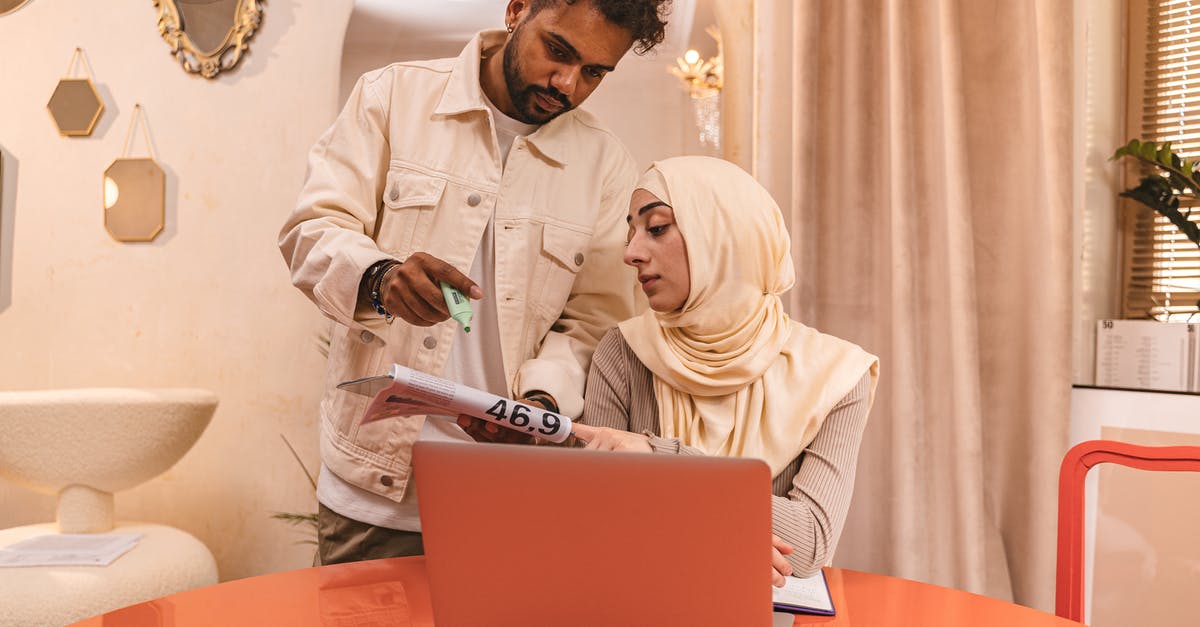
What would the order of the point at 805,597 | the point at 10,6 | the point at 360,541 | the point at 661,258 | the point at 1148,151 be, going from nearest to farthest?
the point at 805,597 → the point at 661,258 → the point at 360,541 → the point at 1148,151 → the point at 10,6

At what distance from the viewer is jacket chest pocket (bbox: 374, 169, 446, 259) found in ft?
5.04

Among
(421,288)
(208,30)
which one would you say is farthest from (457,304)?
(208,30)

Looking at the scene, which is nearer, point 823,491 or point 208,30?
point 823,491

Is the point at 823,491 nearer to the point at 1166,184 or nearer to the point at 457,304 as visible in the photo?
the point at 457,304

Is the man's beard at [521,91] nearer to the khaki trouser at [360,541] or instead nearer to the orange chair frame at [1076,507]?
Result: the khaki trouser at [360,541]

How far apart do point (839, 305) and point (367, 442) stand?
1157 mm

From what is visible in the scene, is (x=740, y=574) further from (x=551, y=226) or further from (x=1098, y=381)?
(x=1098, y=381)

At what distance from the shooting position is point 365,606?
1014 mm

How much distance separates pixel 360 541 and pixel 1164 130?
213cm

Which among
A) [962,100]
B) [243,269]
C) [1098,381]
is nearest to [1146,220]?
[1098,381]

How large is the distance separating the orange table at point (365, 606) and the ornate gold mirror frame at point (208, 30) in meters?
1.92

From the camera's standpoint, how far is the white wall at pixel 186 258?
98.6 inches

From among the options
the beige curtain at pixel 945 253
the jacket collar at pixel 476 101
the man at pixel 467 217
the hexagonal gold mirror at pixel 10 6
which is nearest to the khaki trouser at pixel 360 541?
the man at pixel 467 217

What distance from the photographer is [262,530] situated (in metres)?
2.53
